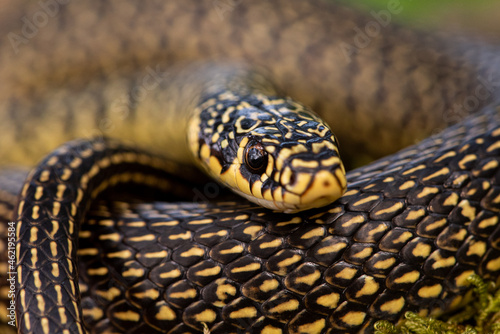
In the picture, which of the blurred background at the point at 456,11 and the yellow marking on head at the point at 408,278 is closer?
the yellow marking on head at the point at 408,278

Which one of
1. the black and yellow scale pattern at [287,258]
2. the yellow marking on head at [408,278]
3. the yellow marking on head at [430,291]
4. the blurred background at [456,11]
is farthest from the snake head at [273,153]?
the blurred background at [456,11]

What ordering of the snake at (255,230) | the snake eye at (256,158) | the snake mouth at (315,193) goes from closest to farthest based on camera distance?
the snake mouth at (315,193)
the snake at (255,230)
the snake eye at (256,158)

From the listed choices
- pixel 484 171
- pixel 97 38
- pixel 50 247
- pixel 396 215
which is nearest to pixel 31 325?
pixel 50 247

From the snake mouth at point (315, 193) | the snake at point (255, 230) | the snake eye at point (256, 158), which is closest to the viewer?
the snake mouth at point (315, 193)

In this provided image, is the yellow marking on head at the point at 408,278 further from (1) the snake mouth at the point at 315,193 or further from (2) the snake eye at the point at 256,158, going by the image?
(2) the snake eye at the point at 256,158

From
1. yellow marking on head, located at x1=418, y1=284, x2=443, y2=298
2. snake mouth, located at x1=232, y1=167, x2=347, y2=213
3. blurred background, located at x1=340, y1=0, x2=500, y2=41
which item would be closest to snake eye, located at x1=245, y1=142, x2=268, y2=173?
snake mouth, located at x1=232, y1=167, x2=347, y2=213

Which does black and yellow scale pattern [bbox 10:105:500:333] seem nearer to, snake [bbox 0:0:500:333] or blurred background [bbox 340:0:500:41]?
snake [bbox 0:0:500:333]

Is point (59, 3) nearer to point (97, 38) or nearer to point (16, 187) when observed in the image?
point (97, 38)
